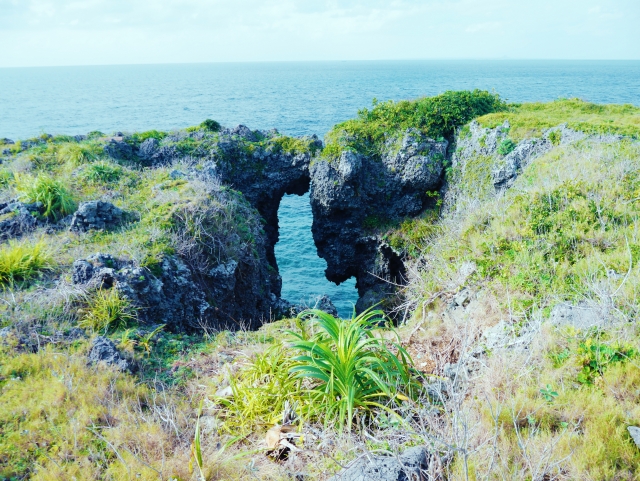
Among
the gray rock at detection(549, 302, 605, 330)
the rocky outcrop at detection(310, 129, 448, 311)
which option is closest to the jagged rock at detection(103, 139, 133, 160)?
the rocky outcrop at detection(310, 129, 448, 311)

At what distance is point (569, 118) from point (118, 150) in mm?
21924

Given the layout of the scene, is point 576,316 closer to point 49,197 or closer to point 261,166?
point 49,197

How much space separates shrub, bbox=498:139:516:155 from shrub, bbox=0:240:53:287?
16459 mm

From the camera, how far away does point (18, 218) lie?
11.0 m

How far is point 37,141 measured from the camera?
59.9ft

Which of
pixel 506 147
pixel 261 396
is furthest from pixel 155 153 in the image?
pixel 261 396

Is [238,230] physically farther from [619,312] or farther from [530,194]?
[619,312]

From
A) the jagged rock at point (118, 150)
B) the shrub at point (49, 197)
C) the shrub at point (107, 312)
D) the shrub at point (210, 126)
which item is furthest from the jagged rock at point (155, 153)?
the shrub at point (107, 312)

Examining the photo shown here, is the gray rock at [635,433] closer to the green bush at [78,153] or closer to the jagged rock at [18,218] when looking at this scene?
the jagged rock at [18,218]

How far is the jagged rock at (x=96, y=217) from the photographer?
36.4 feet

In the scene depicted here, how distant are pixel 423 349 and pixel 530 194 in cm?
558

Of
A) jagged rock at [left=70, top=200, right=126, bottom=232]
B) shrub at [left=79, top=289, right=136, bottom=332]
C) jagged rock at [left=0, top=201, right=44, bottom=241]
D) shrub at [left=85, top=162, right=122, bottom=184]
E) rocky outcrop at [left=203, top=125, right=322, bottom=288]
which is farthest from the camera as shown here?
rocky outcrop at [left=203, top=125, right=322, bottom=288]

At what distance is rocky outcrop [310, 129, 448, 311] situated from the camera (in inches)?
739

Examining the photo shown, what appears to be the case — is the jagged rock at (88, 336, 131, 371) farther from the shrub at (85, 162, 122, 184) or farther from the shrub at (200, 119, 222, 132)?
the shrub at (200, 119, 222, 132)
